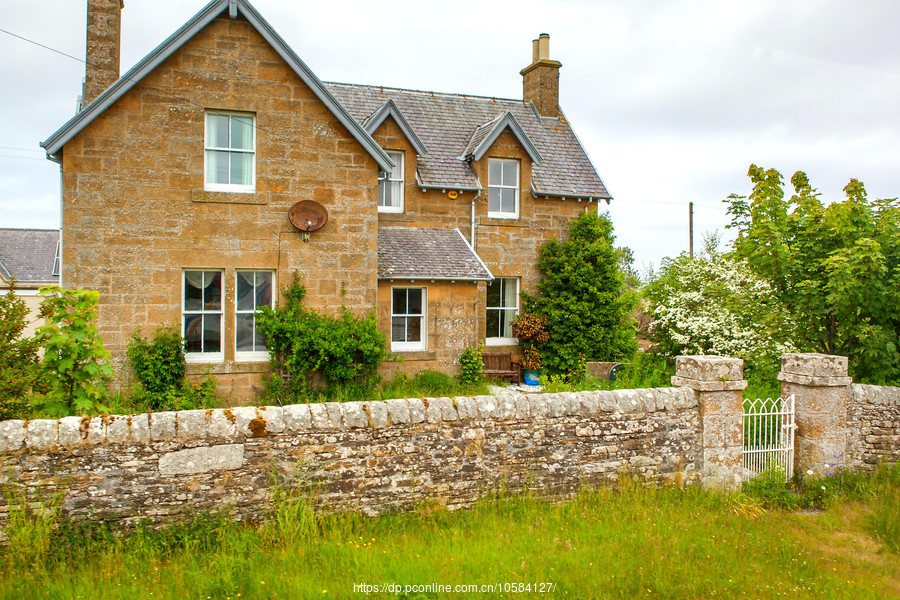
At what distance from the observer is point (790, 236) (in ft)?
36.0

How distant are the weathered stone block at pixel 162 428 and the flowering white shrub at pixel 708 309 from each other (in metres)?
10.3

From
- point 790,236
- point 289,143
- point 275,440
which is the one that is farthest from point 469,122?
point 275,440

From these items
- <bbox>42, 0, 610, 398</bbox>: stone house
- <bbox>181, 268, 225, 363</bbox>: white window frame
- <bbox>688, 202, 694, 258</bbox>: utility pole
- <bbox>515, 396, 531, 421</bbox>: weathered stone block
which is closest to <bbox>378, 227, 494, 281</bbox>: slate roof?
<bbox>42, 0, 610, 398</bbox>: stone house

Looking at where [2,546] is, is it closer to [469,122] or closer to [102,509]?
[102,509]

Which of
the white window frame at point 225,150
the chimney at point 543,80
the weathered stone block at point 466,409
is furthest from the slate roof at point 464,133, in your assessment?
the weathered stone block at point 466,409

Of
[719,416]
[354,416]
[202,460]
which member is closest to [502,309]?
[719,416]

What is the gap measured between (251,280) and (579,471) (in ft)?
26.5

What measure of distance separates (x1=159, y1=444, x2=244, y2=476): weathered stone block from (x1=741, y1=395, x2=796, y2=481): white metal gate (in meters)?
6.27

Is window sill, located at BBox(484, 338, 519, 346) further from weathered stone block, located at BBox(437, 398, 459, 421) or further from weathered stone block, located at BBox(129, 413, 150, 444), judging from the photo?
weathered stone block, located at BBox(129, 413, 150, 444)

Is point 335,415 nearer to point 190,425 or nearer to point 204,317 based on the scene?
point 190,425

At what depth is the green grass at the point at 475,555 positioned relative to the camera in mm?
5301

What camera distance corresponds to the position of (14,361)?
6.95 metres

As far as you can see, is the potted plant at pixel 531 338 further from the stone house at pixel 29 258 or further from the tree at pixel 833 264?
the stone house at pixel 29 258

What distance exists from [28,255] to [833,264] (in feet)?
132
